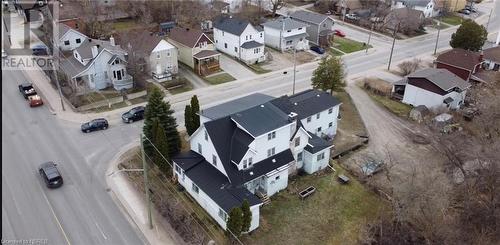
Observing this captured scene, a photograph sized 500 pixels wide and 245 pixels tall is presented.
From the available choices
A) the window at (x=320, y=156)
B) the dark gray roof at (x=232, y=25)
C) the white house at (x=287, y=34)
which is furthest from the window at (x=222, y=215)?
the white house at (x=287, y=34)

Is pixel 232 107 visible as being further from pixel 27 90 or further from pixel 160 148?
pixel 27 90

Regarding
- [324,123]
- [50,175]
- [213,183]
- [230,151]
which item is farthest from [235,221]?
[324,123]

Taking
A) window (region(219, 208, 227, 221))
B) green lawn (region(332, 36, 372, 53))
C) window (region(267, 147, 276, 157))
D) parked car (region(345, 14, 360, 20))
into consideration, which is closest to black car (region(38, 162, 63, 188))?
window (region(219, 208, 227, 221))

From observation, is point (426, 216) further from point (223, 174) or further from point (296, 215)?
point (223, 174)

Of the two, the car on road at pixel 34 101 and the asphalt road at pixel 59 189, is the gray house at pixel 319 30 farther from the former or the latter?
the car on road at pixel 34 101

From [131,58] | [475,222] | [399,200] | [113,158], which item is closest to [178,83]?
[131,58]
